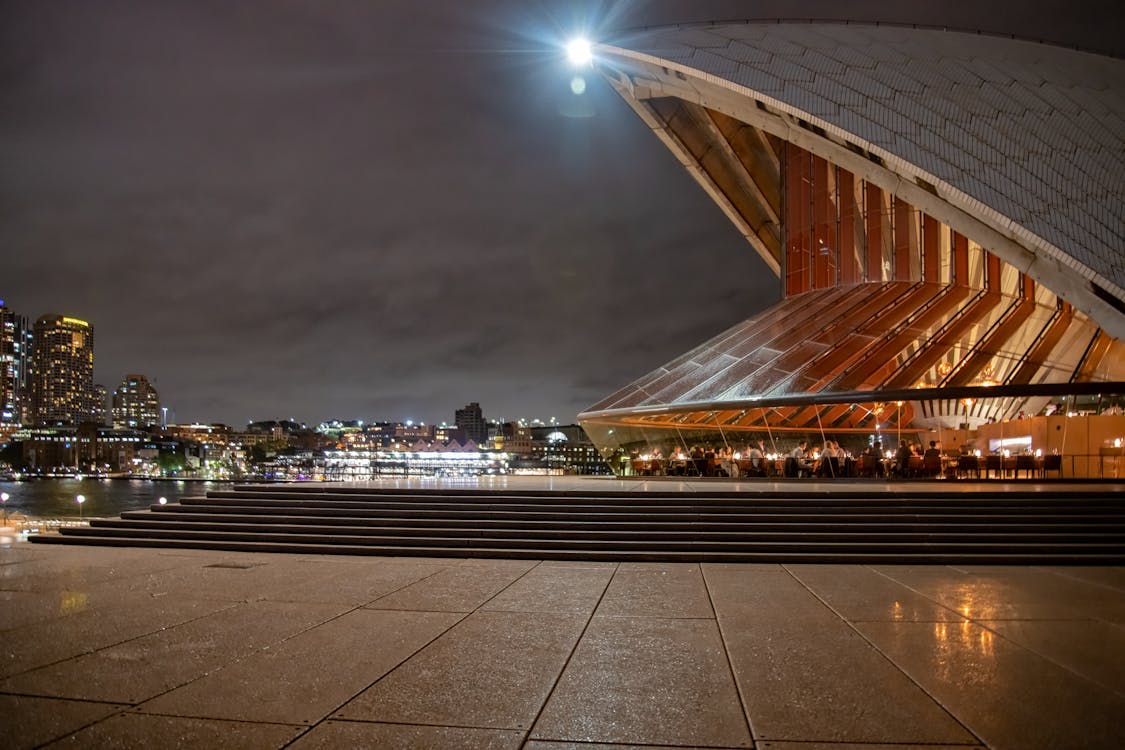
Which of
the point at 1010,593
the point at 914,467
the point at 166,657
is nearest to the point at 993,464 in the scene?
the point at 914,467

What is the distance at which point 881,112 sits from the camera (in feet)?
52.4

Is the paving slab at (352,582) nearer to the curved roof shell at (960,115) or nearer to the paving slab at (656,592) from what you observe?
the paving slab at (656,592)

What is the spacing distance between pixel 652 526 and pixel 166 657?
6.51 m

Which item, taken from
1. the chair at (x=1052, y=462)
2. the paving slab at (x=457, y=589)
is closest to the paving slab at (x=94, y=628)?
the paving slab at (x=457, y=589)

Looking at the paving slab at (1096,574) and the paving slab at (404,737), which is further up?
the paving slab at (404,737)

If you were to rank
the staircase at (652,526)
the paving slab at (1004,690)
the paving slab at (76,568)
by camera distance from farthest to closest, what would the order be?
the staircase at (652,526) → the paving slab at (76,568) → the paving slab at (1004,690)

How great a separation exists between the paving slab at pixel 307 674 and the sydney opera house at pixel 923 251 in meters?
12.8

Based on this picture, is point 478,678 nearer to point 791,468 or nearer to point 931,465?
point 791,468

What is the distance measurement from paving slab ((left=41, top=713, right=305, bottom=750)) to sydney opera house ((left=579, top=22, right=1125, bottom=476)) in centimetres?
1445

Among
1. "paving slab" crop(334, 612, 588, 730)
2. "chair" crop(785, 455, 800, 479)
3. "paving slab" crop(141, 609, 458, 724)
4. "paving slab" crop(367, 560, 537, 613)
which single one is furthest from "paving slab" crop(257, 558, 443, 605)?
"chair" crop(785, 455, 800, 479)

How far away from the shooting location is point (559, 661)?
15.2 ft

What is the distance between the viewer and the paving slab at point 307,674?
12.3 ft

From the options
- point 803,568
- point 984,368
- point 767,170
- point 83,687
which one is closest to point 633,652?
point 83,687

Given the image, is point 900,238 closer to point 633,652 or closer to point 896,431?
point 896,431
